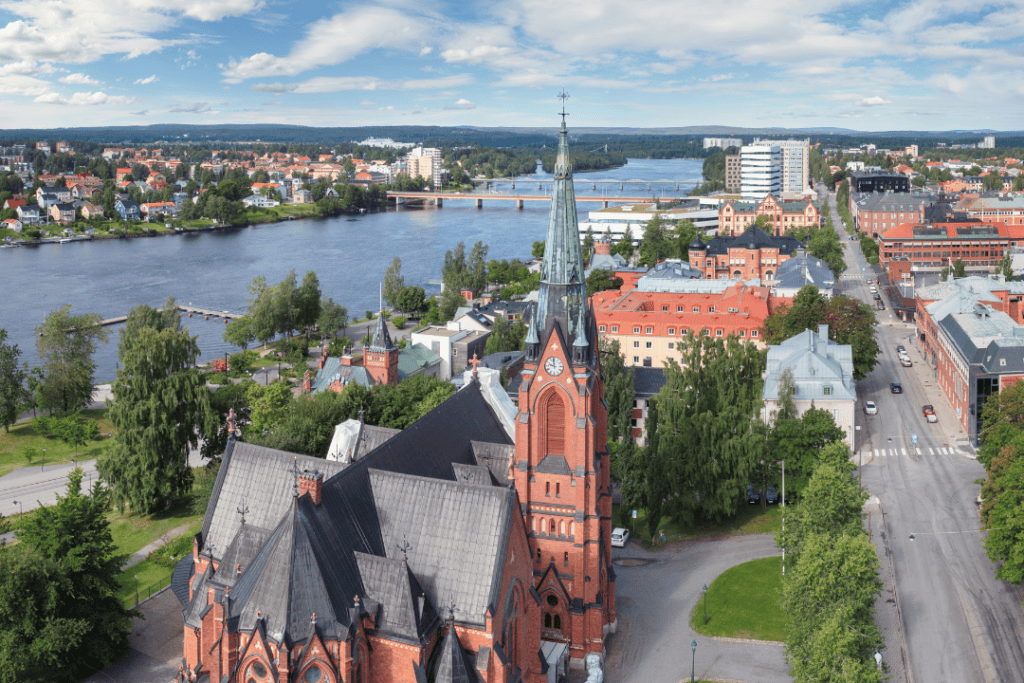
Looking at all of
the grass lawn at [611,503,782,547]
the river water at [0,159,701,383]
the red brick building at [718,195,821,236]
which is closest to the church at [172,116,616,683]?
the grass lawn at [611,503,782,547]

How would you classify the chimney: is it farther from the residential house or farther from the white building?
the white building

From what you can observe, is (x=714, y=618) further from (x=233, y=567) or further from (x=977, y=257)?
(x=977, y=257)

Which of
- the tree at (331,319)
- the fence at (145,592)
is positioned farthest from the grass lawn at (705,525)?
the tree at (331,319)

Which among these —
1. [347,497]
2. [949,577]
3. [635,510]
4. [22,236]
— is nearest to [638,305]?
[635,510]

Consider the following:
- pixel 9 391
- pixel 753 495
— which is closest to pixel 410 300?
pixel 9 391

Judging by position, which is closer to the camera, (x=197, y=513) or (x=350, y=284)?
(x=197, y=513)

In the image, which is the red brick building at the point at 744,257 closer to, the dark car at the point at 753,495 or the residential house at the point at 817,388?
the residential house at the point at 817,388
